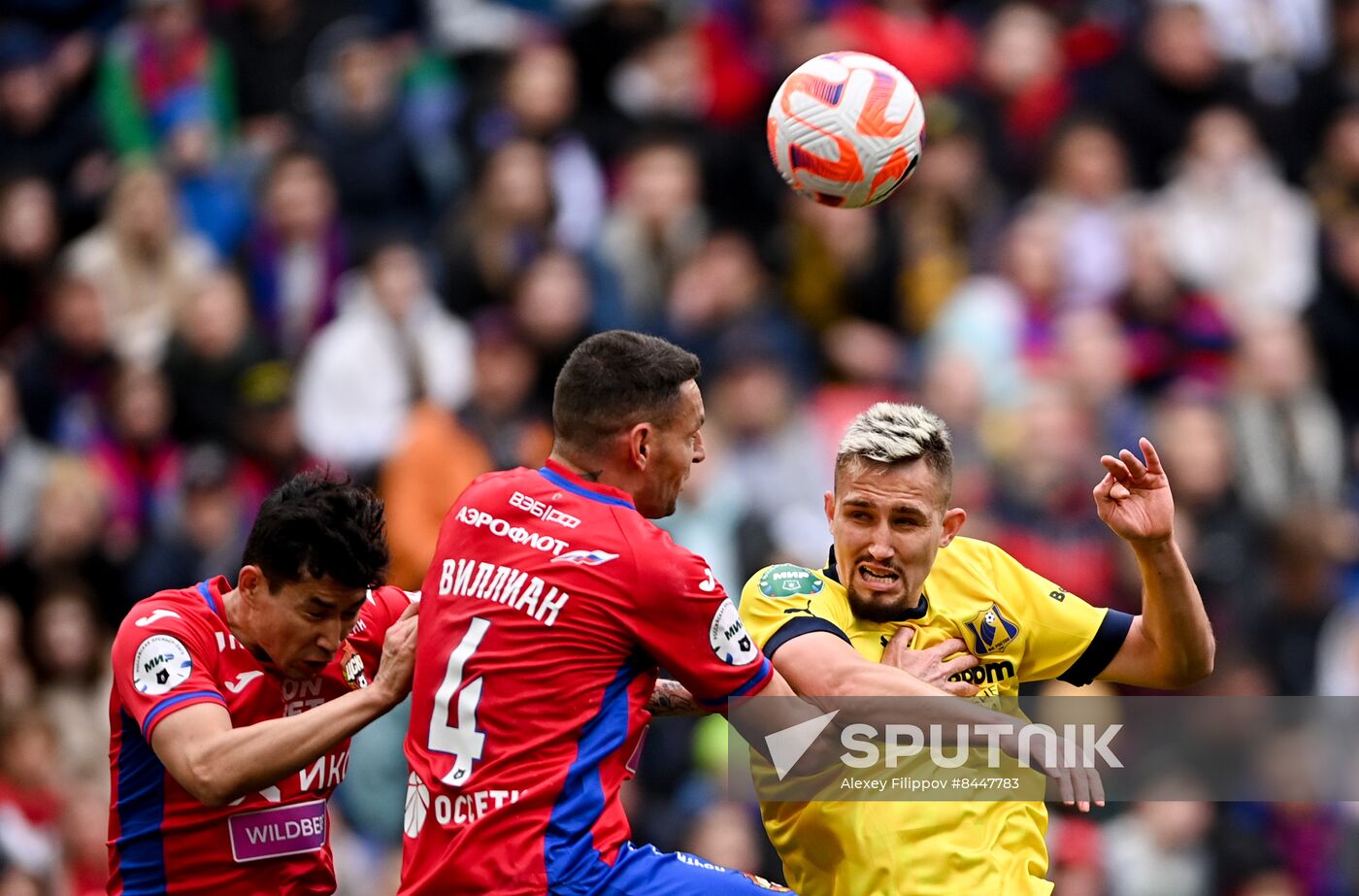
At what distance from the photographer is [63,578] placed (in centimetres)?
1201

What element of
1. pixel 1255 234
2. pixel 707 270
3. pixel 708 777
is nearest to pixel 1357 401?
pixel 1255 234

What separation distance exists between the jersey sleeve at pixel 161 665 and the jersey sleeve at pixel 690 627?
4.46ft

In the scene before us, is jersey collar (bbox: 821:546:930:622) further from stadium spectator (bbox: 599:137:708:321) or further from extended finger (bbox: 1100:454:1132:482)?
stadium spectator (bbox: 599:137:708:321)

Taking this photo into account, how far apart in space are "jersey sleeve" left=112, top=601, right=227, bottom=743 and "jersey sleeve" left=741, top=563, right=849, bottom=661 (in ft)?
5.64

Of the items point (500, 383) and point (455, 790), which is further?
point (500, 383)

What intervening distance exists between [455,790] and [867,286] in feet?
26.1

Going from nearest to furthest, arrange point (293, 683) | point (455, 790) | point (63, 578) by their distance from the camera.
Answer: point (455, 790), point (293, 683), point (63, 578)

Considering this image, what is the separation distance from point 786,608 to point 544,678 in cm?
102

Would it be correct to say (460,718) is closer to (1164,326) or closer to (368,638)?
(368,638)

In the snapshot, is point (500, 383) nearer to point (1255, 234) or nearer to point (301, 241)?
point (301, 241)

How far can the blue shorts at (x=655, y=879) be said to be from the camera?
20.0 ft

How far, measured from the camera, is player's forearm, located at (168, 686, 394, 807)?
20.2 feet

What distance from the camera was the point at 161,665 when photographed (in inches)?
253

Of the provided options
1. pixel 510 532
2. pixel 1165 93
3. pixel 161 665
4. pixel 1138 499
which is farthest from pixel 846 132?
pixel 1165 93
